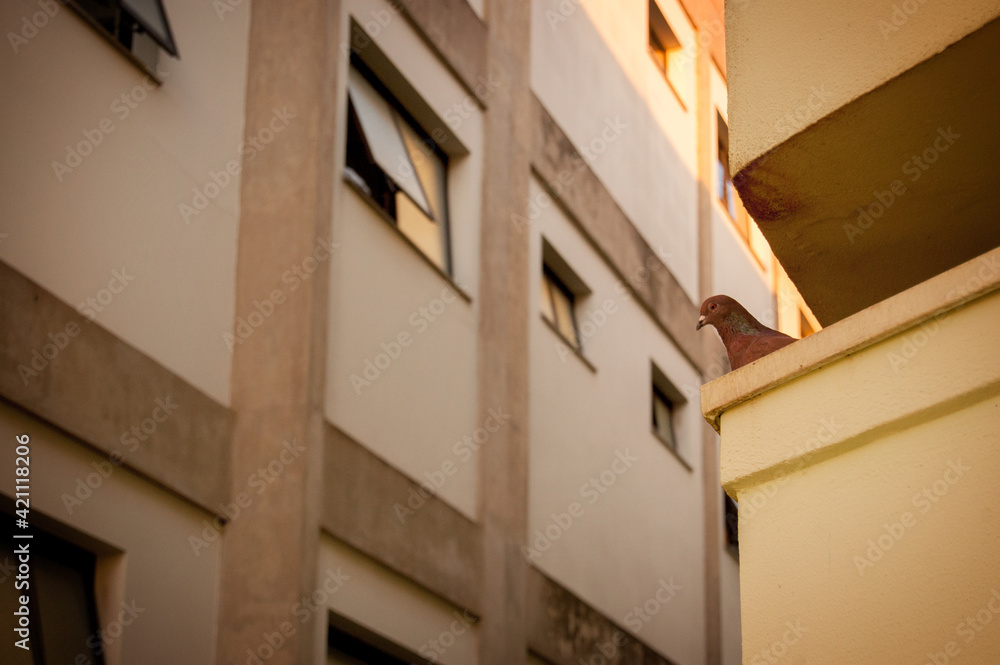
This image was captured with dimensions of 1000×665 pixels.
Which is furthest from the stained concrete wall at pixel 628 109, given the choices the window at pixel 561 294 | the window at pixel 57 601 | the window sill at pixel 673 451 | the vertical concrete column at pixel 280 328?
the window at pixel 57 601

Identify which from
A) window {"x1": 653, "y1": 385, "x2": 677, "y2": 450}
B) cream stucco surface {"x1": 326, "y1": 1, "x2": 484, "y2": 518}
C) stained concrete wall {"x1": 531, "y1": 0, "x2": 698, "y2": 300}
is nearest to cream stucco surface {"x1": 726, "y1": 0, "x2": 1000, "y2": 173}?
cream stucco surface {"x1": 326, "y1": 1, "x2": 484, "y2": 518}

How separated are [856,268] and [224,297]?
4861 millimetres

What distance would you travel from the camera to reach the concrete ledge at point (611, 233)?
1415cm

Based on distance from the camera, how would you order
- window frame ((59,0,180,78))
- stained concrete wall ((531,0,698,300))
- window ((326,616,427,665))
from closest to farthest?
1. window frame ((59,0,180,78))
2. window ((326,616,427,665))
3. stained concrete wall ((531,0,698,300))

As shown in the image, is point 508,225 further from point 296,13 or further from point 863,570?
point 863,570

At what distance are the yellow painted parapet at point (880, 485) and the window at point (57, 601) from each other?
15.0 ft

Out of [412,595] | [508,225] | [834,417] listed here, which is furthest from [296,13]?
[834,417]

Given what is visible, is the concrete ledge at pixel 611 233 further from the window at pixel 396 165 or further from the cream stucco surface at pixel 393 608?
the cream stucco surface at pixel 393 608

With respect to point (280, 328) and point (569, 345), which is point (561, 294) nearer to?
point (569, 345)

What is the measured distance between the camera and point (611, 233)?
15.6 metres

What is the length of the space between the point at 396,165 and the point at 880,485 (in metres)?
7.89

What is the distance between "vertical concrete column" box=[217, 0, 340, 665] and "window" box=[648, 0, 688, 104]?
9170mm

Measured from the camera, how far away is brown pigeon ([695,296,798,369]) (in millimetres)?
5332

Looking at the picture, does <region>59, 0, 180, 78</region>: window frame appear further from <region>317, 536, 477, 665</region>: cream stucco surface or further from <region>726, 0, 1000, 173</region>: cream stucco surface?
<region>726, 0, 1000, 173</region>: cream stucco surface
